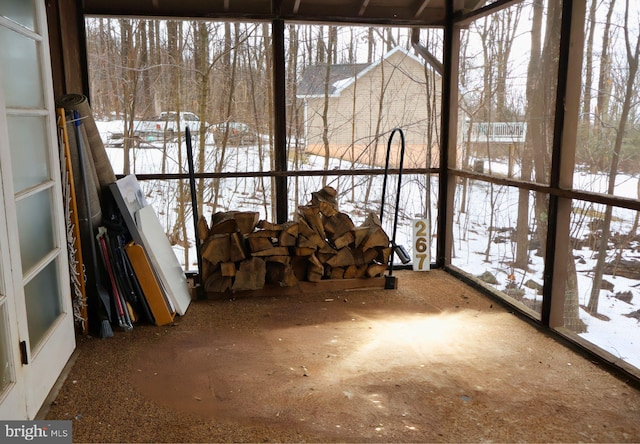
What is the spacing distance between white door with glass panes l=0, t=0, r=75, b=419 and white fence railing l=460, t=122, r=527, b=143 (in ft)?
10.7

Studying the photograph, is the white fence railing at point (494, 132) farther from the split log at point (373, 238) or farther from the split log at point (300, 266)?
the split log at point (300, 266)

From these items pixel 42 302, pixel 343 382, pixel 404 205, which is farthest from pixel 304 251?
pixel 42 302

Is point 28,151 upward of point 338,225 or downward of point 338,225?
upward

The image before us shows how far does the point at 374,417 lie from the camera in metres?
2.53

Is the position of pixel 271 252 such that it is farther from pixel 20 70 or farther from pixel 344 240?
pixel 20 70

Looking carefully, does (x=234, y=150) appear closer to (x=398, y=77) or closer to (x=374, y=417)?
(x=398, y=77)

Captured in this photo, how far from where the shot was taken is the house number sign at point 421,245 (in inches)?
196

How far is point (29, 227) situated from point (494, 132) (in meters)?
3.51

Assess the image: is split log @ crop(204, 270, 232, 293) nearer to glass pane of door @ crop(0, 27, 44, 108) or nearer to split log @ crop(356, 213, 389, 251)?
split log @ crop(356, 213, 389, 251)

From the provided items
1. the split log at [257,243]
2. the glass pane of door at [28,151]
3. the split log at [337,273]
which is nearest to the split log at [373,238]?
the split log at [337,273]

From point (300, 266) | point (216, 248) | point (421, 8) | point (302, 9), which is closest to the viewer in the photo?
point (216, 248)

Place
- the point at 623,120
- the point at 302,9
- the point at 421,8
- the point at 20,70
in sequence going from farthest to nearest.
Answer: the point at 421,8
the point at 302,9
the point at 623,120
the point at 20,70

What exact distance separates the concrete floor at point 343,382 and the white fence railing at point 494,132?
137 centimetres

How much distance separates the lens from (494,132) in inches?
178
